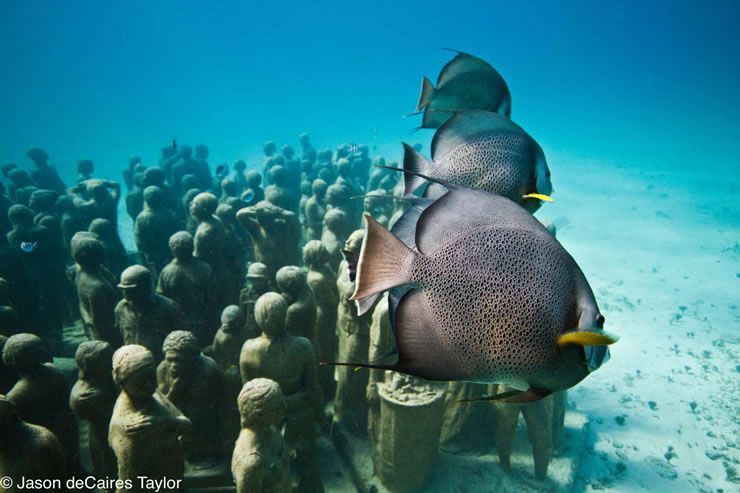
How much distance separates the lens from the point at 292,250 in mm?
7539

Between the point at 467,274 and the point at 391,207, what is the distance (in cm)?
936

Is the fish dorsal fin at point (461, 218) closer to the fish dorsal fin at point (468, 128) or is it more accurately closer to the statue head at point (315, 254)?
the fish dorsal fin at point (468, 128)

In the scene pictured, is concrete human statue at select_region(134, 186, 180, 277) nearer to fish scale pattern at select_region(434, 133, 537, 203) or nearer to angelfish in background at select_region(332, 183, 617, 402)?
fish scale pattern at select_region(434, 133, 537, 203)

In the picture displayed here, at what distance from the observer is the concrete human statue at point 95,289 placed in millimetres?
5340

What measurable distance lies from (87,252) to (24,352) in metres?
1.95

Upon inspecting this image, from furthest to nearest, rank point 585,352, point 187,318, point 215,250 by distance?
1. point 215,250
2. point 187,318
3. point 585,352

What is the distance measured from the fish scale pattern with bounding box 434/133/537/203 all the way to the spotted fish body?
0.55 metres

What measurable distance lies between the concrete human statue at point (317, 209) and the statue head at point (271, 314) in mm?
5578

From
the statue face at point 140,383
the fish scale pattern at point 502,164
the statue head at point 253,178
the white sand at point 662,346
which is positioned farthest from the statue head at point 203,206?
the white sand at point 662,346

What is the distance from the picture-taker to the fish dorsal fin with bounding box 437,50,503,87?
215 centimetres

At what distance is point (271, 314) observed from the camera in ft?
13.3

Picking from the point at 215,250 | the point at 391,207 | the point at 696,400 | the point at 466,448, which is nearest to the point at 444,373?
the point at 466,448

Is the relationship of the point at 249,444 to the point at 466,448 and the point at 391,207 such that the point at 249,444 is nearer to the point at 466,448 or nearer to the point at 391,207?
the point at 466,448

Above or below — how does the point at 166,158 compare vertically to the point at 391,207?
Result: above
